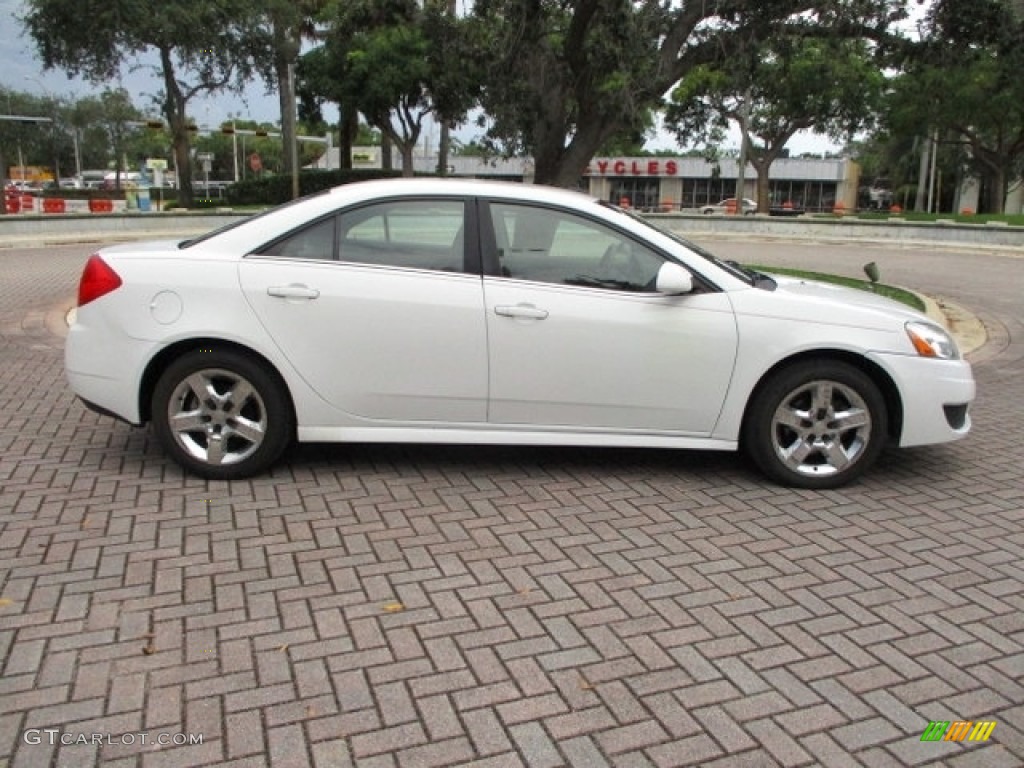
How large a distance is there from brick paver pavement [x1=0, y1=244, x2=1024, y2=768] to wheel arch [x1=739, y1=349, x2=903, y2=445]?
390 mm

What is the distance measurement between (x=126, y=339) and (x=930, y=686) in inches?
158

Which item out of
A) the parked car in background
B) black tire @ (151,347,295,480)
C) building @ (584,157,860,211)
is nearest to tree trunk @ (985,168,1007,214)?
the parked car in background

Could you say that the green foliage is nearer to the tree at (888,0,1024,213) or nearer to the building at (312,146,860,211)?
the tree at (888,0,1024,213)

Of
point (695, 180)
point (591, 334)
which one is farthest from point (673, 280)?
point (695, 180)

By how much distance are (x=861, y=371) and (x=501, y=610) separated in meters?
2.54

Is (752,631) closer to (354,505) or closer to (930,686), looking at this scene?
(930,686)

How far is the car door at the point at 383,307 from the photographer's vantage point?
4660 millimetres

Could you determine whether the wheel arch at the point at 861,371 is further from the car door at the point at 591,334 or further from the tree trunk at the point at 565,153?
the tree trunk at the point at 565,153

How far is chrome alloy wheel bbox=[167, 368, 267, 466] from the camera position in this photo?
4.75 meters

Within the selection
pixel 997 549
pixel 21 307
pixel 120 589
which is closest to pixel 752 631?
pixel 997 549

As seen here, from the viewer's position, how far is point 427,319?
4656 mm

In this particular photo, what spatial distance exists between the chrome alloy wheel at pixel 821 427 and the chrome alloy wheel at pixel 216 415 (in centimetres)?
277

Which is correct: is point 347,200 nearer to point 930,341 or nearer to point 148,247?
point 148,247

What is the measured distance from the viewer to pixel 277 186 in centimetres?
3656
